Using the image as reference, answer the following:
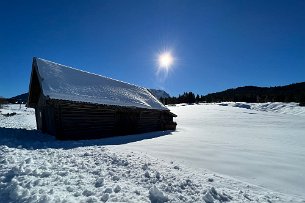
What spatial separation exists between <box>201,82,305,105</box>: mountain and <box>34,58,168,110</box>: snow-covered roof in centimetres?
4996

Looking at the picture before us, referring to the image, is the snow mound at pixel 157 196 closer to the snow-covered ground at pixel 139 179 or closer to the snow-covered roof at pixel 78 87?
the snow-covered ground at pixel 139 179

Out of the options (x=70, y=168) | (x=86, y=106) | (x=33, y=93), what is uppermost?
(x=33, y=93)

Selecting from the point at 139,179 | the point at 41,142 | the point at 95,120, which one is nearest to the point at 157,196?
the point at 139,179

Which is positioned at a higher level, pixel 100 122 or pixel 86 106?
pixel 86 106

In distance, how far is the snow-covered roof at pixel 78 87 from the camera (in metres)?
14.5

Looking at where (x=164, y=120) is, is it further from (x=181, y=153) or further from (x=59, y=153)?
(x=59, y=153)

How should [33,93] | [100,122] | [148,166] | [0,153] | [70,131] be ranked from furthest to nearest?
[33,93] → [100,122] → [70,131] → [0,153] → [148,166]

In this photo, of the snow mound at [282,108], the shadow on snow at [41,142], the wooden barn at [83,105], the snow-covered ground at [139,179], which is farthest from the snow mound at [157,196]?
the snow mound at [282,108]

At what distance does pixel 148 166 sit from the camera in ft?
23.8

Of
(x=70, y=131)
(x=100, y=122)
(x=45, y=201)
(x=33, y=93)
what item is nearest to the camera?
(x=45, y=201)

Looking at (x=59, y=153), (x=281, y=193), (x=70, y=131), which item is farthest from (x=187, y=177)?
(x=70, y=131)

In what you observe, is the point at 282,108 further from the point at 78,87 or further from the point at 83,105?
the point at 83,105

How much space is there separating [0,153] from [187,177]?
5881 millimetres

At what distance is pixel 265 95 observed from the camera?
3514 inches
